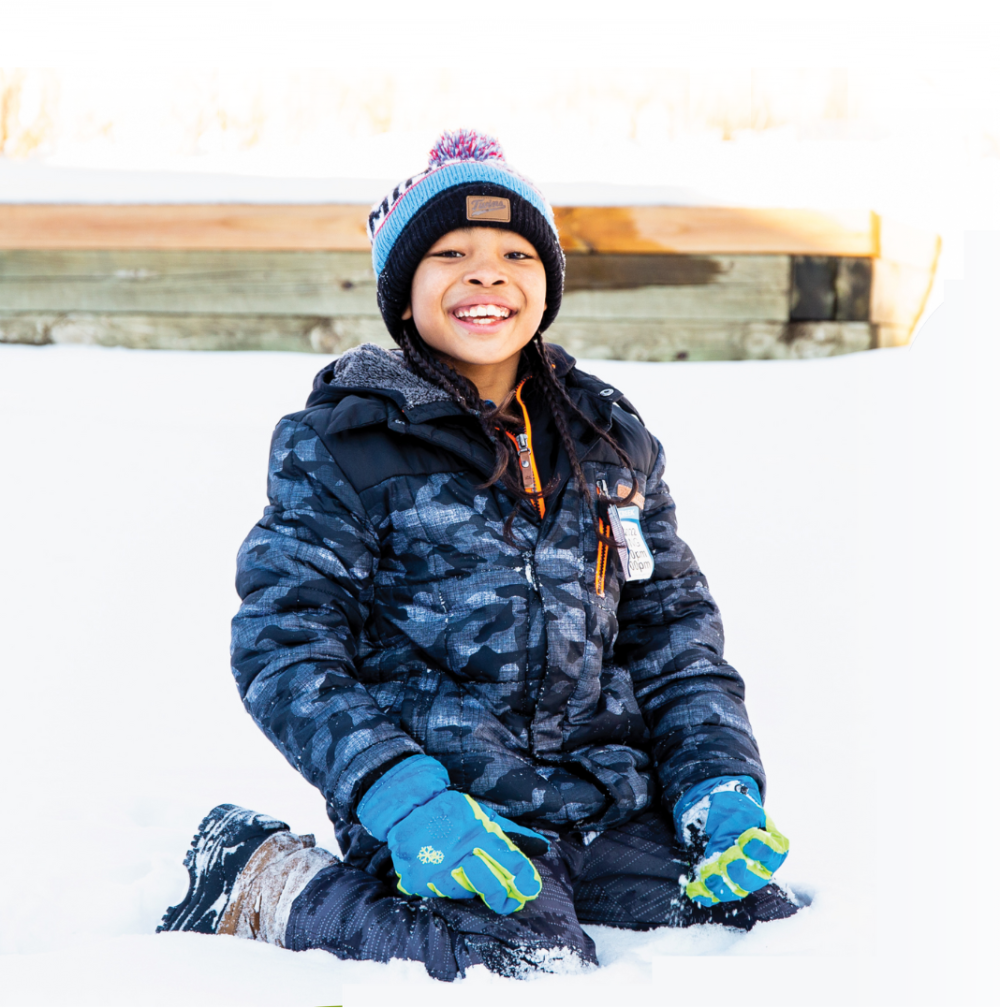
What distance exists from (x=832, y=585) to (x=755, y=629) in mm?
300

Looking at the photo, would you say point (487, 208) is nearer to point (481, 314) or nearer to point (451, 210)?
point (451, 210)

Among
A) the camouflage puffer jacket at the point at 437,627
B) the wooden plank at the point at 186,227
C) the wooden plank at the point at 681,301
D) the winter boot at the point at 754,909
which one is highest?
the wooden plank at the point at 186,227

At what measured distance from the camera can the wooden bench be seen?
389 centimetres

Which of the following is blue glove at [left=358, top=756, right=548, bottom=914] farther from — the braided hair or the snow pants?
the braided hair

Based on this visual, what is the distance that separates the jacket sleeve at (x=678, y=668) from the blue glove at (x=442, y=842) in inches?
14.7

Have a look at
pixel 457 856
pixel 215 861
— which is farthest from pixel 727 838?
pixel 215 861

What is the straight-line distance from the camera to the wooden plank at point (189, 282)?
3951 mm

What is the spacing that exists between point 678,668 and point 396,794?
56cm

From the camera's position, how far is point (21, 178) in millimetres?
4082

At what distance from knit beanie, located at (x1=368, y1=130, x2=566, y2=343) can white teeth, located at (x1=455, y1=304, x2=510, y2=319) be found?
121 millimetres

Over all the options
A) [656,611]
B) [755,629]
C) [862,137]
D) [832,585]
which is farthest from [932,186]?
[656,611]

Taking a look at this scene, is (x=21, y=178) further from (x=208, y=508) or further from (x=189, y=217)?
(x=208, y=508)

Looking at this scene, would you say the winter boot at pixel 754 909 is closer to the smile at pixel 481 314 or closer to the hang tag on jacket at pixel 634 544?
the hang tag on jacket at pixel 634 544

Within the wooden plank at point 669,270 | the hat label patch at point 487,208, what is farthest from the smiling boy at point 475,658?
the wooden plank at point 669,270
